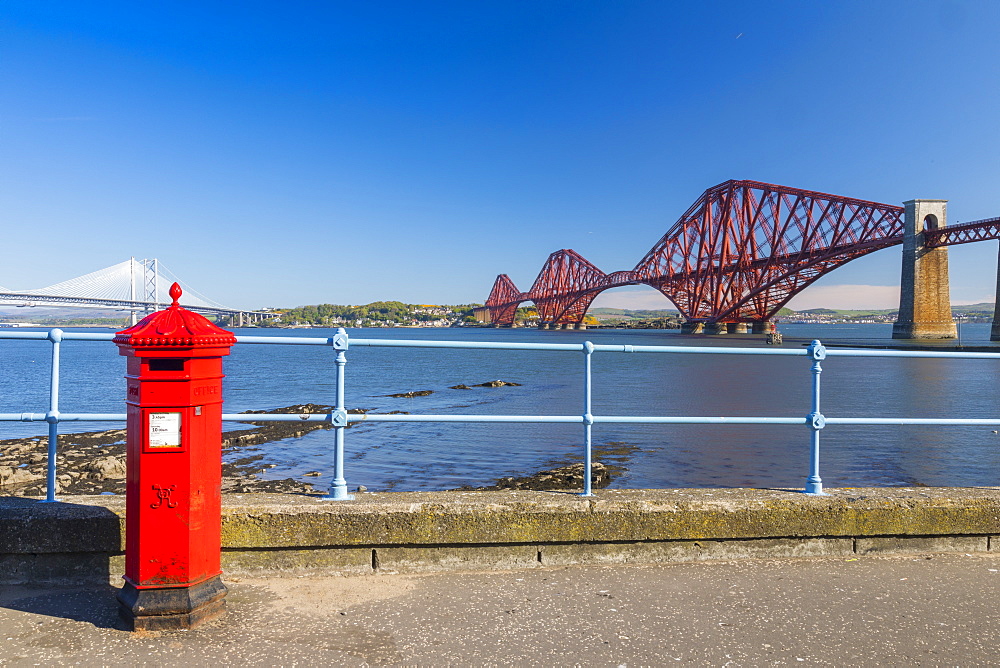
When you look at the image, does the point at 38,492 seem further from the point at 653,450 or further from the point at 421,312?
the point at 421,312

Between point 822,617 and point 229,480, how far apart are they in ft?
26.1

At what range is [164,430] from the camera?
2.53 meters

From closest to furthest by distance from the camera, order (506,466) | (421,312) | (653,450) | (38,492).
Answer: (38,492)
(506,466)
(653,450)
(421,312)

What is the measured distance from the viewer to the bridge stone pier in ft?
183

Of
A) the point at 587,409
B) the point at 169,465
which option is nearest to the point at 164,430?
the point at 169,465

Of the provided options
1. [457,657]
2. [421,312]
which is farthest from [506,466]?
[421,312]

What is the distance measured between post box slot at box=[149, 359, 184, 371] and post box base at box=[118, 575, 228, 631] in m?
0.81

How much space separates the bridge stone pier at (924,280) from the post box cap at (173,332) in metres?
62.9

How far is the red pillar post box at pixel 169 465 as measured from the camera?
2.52 metres

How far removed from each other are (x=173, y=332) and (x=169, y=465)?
491mm

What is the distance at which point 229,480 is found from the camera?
905cm

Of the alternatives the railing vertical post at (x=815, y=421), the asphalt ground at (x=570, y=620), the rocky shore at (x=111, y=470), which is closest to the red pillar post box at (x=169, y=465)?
the asphalt ground at (x=570, y=620)

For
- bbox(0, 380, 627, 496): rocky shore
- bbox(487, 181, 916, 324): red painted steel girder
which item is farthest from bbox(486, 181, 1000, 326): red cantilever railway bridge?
bbox(0, 380, 627, 496): rocky shore

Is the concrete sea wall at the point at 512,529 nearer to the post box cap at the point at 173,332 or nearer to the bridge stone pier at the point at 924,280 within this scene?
the post box cap at the point at 173,332
